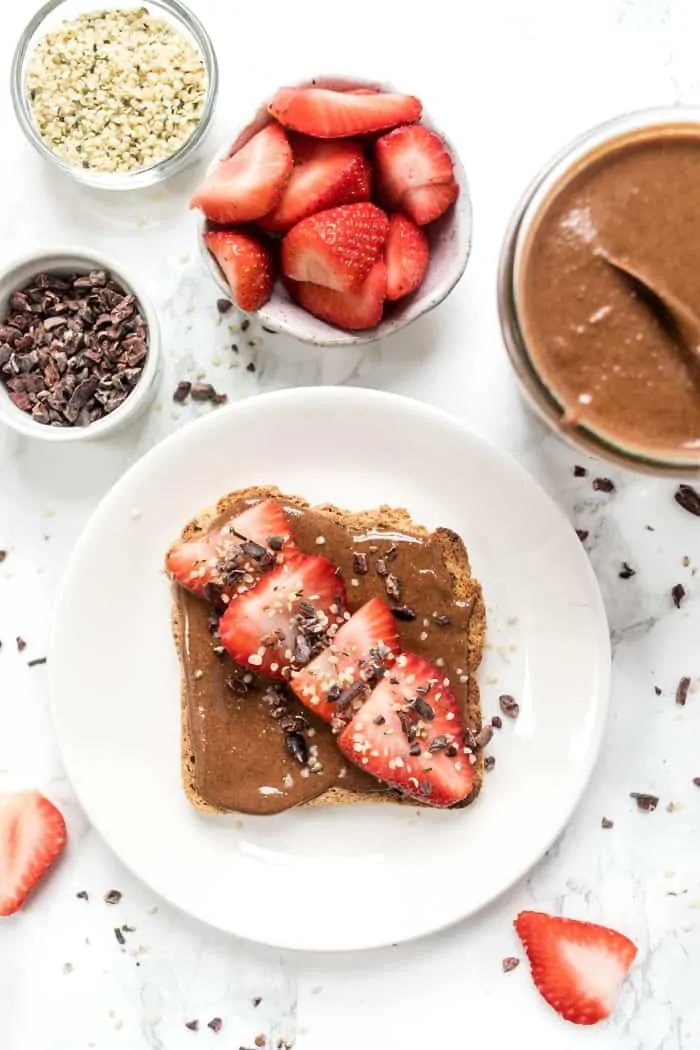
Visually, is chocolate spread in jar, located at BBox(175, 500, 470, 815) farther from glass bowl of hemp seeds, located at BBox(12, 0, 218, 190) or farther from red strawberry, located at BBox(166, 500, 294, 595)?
glass bowl of hemp seeds, located at BBox(12, 0, 218, 190)

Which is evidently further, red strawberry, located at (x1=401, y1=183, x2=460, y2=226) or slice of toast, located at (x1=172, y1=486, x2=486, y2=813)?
slice of toast, located at (x1=172, y1=486, x2=486, y2=813)

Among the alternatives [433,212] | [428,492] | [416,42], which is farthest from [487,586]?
[416,42]

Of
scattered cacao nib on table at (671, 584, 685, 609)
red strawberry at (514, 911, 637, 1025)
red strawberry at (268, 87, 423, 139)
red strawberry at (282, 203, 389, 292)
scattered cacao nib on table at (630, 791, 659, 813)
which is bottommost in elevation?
red strawberry at (514, 911, 637, 1025)

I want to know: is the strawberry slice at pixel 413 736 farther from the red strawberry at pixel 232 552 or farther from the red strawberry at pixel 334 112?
the red strawberry at pixel 334 112

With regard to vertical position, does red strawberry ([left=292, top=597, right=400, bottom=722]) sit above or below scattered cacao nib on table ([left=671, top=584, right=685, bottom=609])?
below

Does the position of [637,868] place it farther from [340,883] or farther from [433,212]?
[433,212]

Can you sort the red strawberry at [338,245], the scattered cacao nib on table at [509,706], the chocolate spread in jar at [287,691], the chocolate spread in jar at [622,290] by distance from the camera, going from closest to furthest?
the chocolate spread in jar at [622,290] → the red strawberry at [338,245] → the chocolate spread in jar at [287,691] → the scattered cacao nib on table at [509,706]

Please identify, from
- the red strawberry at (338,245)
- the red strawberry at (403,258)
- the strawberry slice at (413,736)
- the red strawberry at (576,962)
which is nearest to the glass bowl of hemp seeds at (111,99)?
the red strawberry at (338,245)

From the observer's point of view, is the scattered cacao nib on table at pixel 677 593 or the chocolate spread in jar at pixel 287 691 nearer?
the chocolate spread in jar at pixel 287 691

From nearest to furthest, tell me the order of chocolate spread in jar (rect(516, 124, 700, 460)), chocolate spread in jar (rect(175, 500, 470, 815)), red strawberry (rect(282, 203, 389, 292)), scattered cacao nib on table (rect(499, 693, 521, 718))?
chocolate spread in jar (rect(516, 124, 700, 460)) → red strawberry (rect(282, 203, 389, 292)) → chocolate spread in jar (rect(175, 500, 470, 815)) → scattered cacao nib on table (rect(499, 693, 521, 718))

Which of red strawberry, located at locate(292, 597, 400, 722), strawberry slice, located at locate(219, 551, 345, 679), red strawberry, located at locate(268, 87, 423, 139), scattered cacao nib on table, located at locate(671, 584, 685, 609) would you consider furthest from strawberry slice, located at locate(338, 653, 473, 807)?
red strawberry, located at locate(268, 87, 423, 139)
